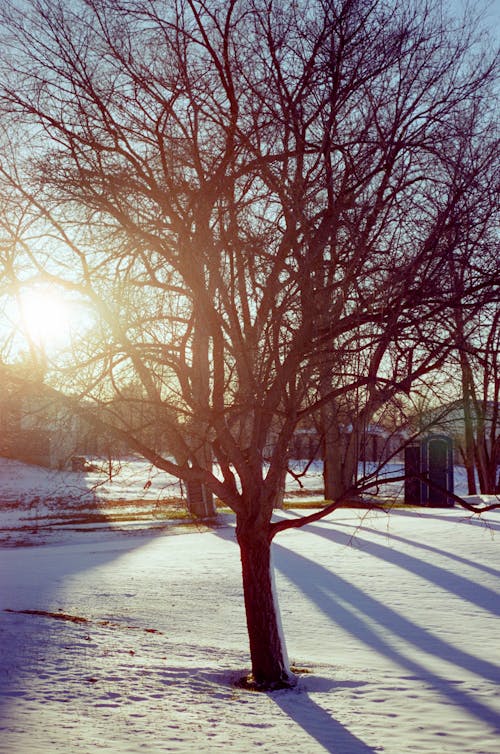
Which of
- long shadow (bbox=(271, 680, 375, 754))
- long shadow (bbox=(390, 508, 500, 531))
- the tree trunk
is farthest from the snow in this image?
long shadow (bbox=(390, 508, 500, 531))

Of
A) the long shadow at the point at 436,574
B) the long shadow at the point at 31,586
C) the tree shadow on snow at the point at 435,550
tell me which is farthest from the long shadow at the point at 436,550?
the long shadow at the point at 31,586

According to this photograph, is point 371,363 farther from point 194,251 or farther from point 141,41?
point 141,41

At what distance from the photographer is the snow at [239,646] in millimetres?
6352

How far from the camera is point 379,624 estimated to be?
10719 millimetres

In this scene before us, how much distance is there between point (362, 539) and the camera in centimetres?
1766

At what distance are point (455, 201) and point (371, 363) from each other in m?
1.50

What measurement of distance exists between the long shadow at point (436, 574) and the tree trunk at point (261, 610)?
1.85 metres

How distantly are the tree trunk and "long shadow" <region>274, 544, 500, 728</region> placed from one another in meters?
1.48

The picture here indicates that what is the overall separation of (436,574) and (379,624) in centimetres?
332

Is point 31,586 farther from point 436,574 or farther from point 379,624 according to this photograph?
point 436,574

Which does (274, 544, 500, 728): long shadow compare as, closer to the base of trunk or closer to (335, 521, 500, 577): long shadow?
(335, 521, 500, 577): long shadow

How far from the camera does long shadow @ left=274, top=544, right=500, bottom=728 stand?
25.3 feet

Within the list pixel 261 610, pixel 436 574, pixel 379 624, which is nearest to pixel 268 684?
pixel 261 610

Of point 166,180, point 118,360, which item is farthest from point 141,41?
point 118,360
